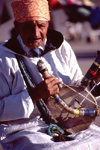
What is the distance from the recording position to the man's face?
2.28 metres

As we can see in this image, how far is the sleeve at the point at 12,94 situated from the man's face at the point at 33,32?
0.18 m

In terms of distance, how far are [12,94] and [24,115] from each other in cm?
21

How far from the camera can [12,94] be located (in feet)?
7.53

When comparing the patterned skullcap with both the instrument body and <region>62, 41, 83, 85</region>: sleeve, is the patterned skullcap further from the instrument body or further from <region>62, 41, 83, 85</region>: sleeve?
the instrument body

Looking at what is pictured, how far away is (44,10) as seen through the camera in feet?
7.80

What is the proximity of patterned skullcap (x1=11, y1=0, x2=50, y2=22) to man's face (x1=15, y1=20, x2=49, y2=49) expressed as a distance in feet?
0.12

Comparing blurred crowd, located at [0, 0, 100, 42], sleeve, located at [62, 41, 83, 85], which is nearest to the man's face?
sleeve, located at [62, 41, 83, 85]

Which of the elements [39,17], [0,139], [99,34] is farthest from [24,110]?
[99,34]

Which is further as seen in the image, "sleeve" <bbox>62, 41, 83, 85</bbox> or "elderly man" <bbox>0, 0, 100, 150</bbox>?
"sleeve" <bbox>62, 41, 83, 85</bbox>

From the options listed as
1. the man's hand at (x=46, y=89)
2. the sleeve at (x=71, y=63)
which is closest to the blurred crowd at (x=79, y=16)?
the sleeve at (x=71, y=63)

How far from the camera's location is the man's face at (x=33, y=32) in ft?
7.47

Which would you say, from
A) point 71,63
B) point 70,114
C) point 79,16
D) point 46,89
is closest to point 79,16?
point 79,16

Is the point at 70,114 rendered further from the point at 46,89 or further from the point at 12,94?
the point at 12,94

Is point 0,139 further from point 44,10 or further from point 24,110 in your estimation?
point 44,10
